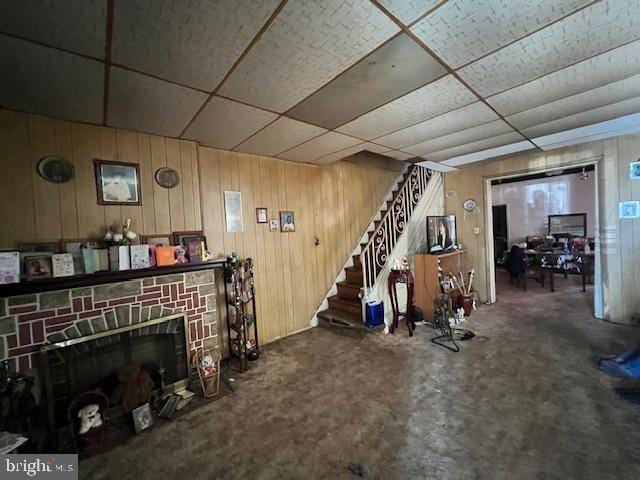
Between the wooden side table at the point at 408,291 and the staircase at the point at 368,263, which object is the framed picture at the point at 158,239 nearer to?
the staircase at the point at 368,263

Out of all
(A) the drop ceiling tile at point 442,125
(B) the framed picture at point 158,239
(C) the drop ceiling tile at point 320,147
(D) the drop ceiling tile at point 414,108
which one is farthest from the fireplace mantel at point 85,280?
(A) the drop ceiling tile at point 442,125

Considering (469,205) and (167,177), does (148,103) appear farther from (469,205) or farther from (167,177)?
(469,205)

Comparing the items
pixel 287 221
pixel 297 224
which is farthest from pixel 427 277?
pixel 287 221

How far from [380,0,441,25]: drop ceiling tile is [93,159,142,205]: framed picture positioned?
2.32 m

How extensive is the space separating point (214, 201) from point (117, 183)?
872 mm

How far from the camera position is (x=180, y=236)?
8.29 feet

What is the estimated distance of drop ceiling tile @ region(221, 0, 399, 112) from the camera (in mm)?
1172

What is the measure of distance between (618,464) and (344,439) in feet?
5.08

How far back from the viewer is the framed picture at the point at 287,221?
345 centimetres

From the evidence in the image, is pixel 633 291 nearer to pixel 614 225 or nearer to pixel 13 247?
pixel 614 225

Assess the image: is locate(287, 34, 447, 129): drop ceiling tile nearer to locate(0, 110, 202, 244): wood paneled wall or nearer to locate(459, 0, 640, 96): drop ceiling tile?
locate(459, 0, 640, 96): drop ceiling tile

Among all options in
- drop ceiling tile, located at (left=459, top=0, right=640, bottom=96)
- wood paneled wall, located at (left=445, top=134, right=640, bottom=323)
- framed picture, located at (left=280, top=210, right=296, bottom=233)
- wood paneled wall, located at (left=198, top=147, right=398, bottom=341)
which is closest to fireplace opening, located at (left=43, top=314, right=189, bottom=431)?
wood paneled wall, located at (left=198, top=147, right=398, bottom=341)

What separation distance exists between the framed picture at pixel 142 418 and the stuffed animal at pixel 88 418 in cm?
21

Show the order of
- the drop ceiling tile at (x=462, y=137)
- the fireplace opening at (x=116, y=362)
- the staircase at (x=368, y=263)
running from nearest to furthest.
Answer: the fireplace opening at (x=116, y=362), the drop ceiling tile at (x=462, y=137), the staircase at (x=368, y=263)
